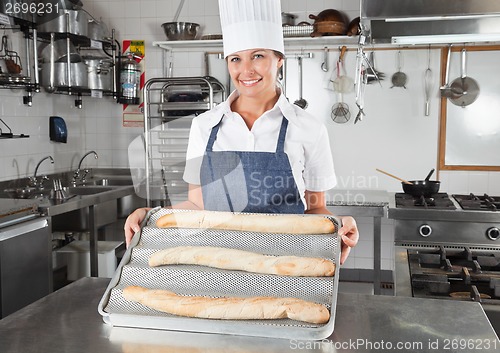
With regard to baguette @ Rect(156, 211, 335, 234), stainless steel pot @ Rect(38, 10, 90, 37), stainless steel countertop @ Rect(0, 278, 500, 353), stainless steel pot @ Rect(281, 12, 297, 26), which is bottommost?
stainless steel countertop @ Rect(0, 278, 500, 353)

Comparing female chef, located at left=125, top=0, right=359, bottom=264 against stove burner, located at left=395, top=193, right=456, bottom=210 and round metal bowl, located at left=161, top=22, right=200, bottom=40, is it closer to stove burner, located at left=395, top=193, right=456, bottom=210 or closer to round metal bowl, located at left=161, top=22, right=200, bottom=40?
stove burner, located at left=395, top=193, right=456, bottom=210

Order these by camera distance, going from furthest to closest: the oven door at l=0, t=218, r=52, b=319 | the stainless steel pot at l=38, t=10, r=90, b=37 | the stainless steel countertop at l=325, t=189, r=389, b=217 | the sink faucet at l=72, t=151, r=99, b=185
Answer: the sink faucet at l=72, t=151, r=99, b=185 → the stainless steel pot at l=38, t=10, r=90, b=37 → the stainless steel countertop at l=325, t=189, r=389, b=217 → the oven door at l=0, t=218, r=52, b=319

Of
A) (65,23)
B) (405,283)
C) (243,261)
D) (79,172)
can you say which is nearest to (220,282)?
(243,261)

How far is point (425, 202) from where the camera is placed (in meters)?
3.64

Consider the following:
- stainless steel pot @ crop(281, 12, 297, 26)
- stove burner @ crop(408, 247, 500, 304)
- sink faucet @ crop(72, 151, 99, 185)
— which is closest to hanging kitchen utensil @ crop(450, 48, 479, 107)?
stainless steel pot @ crop(281, 12, 297, 26)

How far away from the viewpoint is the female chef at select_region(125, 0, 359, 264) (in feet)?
7.03

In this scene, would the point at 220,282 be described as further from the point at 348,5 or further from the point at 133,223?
the point at 348,5

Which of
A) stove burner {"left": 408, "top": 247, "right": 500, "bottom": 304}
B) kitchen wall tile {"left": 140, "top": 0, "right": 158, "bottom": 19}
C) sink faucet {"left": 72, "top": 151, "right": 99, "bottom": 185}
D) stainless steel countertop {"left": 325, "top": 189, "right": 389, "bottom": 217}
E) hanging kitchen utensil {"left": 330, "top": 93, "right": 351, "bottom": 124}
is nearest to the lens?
stove burner {"left": 408, "top": 247, "right": 500, "bottom": 304}

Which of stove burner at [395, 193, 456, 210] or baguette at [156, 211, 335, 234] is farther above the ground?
baguette at [156, 211, 335, 234]

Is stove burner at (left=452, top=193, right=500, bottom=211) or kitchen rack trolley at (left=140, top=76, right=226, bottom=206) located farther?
kitchen rack trolley at (left=140, top=76, right=226, bottom=206)

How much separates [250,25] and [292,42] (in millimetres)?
2509

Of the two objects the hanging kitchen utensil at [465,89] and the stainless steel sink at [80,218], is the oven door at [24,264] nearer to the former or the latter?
the stainless steel sink at [80,218]

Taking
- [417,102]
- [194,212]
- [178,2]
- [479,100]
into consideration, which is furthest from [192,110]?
[194,212]

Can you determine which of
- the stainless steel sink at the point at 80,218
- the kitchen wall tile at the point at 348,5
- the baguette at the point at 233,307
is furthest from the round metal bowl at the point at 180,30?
the baguette at the point at 233,307
